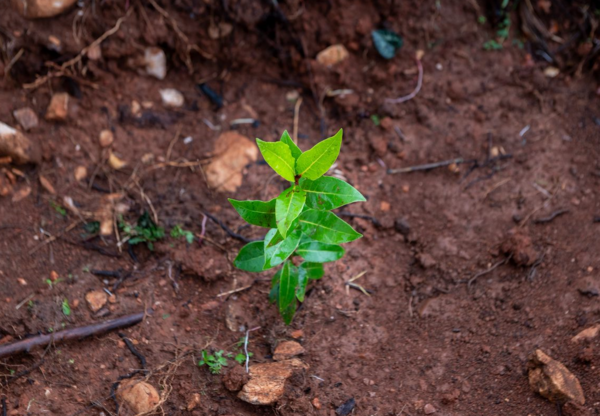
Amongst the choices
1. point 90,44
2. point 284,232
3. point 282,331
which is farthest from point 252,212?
point 90,44

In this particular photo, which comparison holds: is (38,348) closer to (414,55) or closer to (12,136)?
(12,136)

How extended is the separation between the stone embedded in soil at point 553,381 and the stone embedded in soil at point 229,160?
1.89 metres

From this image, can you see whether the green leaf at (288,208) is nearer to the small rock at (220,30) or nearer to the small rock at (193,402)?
the small rock at (193,402)

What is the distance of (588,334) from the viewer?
2309mm

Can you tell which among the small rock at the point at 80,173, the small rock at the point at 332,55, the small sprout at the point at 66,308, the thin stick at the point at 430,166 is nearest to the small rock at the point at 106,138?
the small rock at the point at 80,173

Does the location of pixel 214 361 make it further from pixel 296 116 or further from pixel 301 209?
pixel 296 116

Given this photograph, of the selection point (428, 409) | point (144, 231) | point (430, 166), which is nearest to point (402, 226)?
point (430, 166)

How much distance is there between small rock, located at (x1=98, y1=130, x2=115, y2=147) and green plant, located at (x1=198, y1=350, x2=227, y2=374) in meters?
1.49

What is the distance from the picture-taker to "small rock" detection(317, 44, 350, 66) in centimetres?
335

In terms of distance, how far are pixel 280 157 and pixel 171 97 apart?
162 cm

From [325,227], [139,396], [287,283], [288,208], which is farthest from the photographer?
[287,283]

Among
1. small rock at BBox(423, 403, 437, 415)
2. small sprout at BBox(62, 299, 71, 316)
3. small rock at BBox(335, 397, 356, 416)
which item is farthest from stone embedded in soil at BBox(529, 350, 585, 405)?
small sprout at BBox(62, 299, 71, 316)

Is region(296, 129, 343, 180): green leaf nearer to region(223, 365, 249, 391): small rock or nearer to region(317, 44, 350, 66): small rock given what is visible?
region(223, 365, 249, 391): small rock

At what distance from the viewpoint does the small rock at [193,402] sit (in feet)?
7.29
